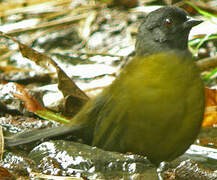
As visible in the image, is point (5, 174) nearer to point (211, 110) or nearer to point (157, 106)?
point (157, 106)

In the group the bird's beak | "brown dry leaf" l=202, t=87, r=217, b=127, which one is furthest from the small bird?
"brown dry leaf" l=202, t=87, r=217, b=127

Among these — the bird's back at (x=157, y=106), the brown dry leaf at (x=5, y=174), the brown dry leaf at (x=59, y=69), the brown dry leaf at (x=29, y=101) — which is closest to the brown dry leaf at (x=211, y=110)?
the brown dry leaf at (x=59, y=69)

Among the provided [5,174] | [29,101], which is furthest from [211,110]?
[5,174]

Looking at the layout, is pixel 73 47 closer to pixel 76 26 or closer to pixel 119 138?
pixel 76 26

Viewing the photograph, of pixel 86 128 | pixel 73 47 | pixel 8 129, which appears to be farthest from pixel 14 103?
pixel 73 47

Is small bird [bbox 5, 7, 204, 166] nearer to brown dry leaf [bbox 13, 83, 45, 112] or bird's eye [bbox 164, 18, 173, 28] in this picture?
bird's eye [bbox 164, 18, 173, 28]
